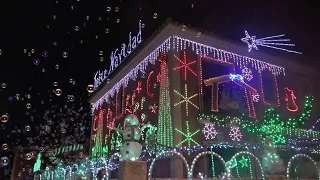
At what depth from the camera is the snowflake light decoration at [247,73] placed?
13105mm

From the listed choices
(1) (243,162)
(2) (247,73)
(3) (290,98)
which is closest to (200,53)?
(2) (247,73)

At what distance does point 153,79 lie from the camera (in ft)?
42.9

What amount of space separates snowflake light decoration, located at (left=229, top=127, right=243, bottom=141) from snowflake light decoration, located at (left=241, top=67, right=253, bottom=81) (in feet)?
8.13

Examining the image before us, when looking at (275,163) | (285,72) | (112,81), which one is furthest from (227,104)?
(112,81)

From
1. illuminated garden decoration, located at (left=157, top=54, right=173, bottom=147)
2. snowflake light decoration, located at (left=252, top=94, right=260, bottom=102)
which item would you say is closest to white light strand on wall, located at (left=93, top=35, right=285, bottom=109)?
illuminated garden decoration, located at (left=157, top=54, right=173, bottom=147)

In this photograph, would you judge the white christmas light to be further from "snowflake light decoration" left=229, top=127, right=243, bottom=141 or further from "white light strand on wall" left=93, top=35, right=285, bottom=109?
"snowflake light decoration" left=229, top=127, right=243, bottom=141

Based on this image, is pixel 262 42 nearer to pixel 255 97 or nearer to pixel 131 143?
pixel 255 97

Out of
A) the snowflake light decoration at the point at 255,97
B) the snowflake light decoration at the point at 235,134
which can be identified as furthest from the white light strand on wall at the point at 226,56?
the snowflake light decoration at the point at 235,134

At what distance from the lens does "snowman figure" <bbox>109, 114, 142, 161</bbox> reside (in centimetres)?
651

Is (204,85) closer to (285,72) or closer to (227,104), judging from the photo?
(227,104)

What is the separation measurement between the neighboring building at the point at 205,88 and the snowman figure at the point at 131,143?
12.6ft

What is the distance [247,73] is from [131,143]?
27.2ft

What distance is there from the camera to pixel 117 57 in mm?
16219

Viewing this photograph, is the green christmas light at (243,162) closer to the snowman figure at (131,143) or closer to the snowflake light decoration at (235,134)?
the snowflake light decoration at (235,134)
